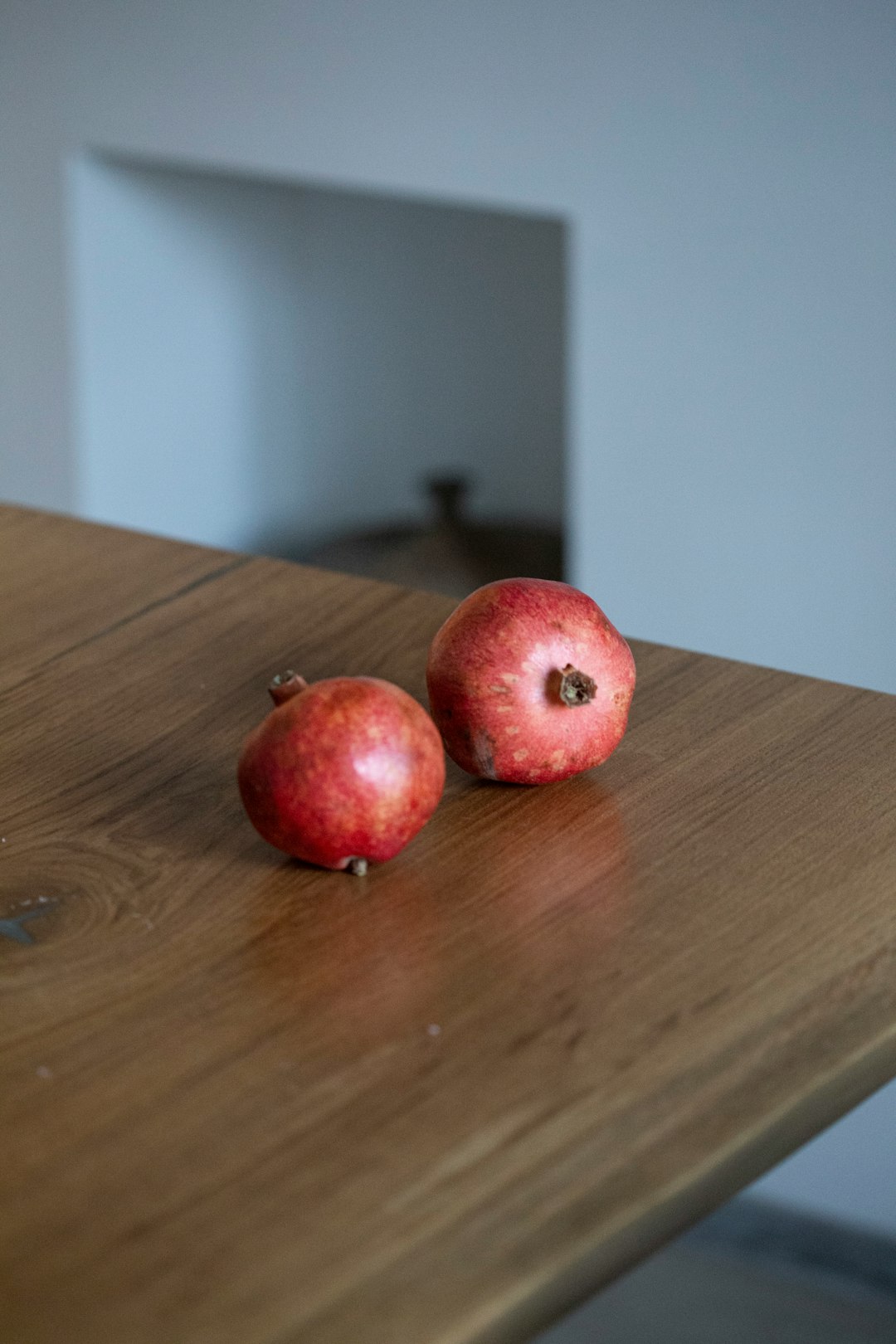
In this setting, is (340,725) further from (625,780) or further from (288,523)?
(288,523)

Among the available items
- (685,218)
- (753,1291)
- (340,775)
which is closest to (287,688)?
(340,775)

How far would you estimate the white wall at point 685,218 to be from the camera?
4.43ft

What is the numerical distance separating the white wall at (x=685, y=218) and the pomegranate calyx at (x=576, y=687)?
0.94m

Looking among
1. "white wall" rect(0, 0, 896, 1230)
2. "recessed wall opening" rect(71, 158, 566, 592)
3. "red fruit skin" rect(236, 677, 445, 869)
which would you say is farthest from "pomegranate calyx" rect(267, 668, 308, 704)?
"recessed wall opening" rect(71, 158, 566, 592)

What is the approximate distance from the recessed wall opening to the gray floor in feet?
3.26

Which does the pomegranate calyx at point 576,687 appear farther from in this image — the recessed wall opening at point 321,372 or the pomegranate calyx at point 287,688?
the recessed wall opening at point 321,372

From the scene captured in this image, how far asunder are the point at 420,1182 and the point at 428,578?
194 cm

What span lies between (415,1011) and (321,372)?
2058 millimetres

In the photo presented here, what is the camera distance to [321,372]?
7.86 ft

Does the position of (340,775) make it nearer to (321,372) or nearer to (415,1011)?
(415,1011)

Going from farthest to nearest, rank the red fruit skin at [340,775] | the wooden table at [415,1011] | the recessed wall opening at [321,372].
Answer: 1. the recessed wall opening at [321,372]
2. the red fruit skin at [340,775]
3. the wooden table at [415,1011]

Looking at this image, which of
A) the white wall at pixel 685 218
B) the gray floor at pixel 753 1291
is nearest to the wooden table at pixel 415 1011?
the white wall at pixel 685 218

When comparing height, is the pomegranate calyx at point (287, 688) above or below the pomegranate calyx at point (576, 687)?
above

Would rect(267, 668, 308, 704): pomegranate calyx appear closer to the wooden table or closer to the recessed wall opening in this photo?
the wooden table
